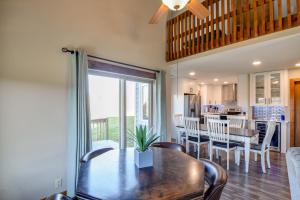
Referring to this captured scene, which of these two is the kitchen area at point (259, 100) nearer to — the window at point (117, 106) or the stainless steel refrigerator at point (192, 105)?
the stainless steel refrigerator at point (192, 105)

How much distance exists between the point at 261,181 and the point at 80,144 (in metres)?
3.04

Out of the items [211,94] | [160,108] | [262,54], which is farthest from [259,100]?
[160,108]

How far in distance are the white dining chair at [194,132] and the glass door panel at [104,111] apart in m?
1.80

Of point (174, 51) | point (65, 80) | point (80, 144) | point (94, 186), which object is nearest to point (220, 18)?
point (174, 51)

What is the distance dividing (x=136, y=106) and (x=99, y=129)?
3.28ft

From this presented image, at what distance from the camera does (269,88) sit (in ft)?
16.8

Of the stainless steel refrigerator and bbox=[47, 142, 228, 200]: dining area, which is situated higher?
the stainless steel refrigerator

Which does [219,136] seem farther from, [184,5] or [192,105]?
[192,105]

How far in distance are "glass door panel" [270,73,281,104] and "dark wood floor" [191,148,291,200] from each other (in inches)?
70.7

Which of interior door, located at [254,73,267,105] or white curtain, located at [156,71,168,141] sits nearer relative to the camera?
white curtain, located at [156,71,168,141]

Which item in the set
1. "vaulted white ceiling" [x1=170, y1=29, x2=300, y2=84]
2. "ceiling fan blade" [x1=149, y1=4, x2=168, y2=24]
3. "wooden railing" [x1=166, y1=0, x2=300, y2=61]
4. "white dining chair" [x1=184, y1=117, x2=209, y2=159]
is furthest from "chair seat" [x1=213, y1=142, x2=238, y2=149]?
"ceiling fan blade" [x1=149, y1=4, x2=168, y2=24]

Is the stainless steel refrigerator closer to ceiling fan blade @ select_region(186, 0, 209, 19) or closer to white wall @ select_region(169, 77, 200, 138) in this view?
white wall @ select_region(169, 77, 200, 138)

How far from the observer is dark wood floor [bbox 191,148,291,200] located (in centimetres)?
262

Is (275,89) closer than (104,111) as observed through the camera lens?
No
